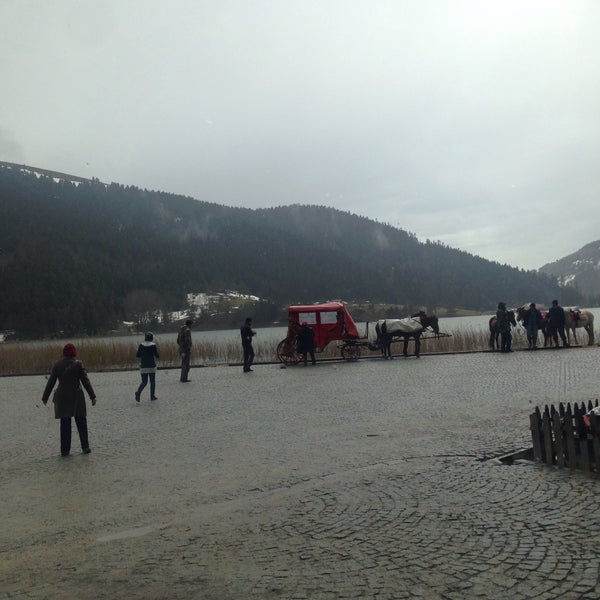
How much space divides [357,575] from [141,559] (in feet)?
5.62

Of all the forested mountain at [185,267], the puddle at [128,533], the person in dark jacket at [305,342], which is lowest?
the puddle at [128,533]

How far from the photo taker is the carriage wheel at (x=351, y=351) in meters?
24.9

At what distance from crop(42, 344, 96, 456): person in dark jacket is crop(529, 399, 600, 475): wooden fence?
6.38m

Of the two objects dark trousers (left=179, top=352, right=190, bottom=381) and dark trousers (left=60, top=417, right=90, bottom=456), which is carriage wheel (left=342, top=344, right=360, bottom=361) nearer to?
dark trousers (left=179, top=352, right=190, bottom=381)

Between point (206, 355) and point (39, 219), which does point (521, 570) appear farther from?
point (39, 219)

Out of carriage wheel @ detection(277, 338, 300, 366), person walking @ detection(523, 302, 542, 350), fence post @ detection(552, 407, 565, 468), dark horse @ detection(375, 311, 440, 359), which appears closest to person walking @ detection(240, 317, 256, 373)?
carriage wheel @ detection(277, 338, 300, 366)

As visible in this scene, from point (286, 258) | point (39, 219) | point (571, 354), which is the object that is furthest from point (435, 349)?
point (39, 219)

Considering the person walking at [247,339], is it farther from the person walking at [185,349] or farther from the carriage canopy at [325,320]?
the carriage canopy at [325,320]

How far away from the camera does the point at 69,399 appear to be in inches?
368

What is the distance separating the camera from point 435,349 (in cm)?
2692

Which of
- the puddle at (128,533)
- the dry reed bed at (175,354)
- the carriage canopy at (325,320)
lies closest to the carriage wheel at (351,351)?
the carriage canopy at (325,320)

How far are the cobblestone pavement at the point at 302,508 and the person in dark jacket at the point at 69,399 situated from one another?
301 millimetres

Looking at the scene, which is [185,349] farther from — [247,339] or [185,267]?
[185,267]

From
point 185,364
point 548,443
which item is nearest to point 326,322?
point 185,364
